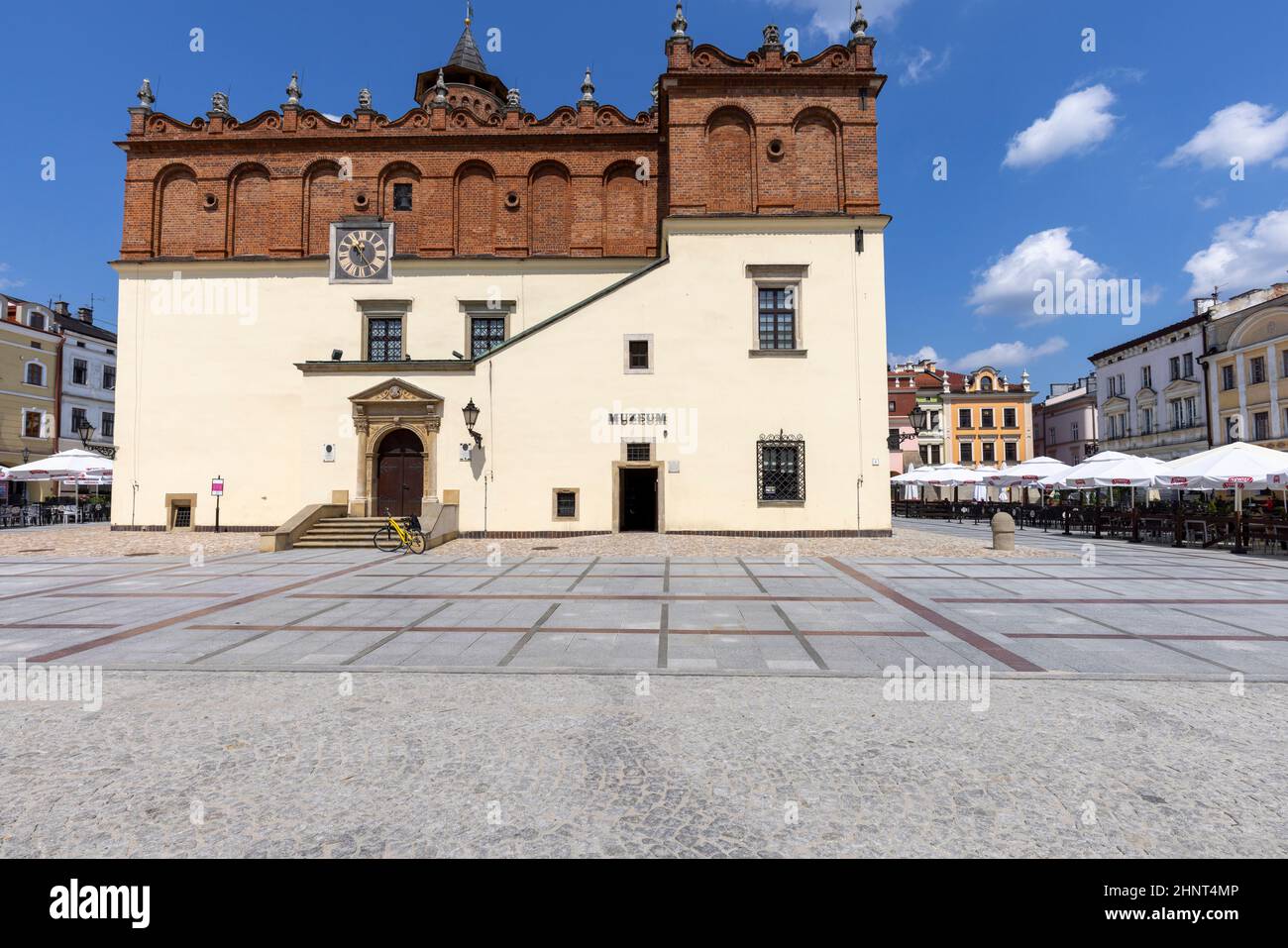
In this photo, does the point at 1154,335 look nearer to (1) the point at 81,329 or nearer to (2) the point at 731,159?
(2) the point at 731,159

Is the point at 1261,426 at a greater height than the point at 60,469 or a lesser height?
greater

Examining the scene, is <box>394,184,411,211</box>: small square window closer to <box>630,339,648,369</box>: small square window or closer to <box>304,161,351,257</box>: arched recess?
<box>304,161,351,257</box>: arched recess

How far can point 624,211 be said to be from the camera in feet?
81.0

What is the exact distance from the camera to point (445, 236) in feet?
79.6

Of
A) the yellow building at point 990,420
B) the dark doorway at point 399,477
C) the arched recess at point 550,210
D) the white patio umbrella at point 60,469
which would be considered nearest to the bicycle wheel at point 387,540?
the dark doorway at point 399,477

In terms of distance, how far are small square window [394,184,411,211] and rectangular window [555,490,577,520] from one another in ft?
46.2

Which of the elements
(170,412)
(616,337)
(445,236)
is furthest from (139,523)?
(616,337)

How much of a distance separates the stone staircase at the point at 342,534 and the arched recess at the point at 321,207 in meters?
12.3

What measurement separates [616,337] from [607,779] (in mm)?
17726

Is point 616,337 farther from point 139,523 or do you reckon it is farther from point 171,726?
point 139,523

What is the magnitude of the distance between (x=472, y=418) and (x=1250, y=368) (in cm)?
4238

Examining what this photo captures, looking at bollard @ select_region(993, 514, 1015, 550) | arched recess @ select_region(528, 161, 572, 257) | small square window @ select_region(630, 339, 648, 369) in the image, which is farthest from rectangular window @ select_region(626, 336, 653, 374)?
bollard @ select_region(993, 514, 1015, 550)

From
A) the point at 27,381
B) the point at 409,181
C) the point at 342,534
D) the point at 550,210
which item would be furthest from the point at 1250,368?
the point at 27,381

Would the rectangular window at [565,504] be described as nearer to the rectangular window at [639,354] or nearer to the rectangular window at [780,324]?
the rectangular window at [639,354]
